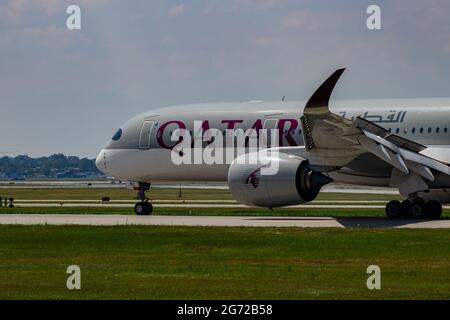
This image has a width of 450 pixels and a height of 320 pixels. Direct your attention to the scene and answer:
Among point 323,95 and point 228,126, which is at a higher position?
point 323,95

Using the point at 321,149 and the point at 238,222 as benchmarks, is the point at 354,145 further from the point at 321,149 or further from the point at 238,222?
the point at 238,222

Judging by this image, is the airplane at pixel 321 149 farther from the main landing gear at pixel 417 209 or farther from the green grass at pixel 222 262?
the green grass at pixel 222 262

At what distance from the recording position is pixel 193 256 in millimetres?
22406

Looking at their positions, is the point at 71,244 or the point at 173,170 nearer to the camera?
the point at 71,244

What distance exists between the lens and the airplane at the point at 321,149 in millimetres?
31297

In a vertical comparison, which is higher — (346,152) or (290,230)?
(346,152)

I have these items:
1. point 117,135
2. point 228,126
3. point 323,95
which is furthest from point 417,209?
point 117,135

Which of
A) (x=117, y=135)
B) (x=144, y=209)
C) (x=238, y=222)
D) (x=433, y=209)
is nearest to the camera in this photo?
(x=238, y=222)

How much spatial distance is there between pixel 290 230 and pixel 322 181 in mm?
4783

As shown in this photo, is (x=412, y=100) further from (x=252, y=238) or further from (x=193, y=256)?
(x=193, y=256)

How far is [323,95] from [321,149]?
3245 millimetres

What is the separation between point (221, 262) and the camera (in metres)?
21.1

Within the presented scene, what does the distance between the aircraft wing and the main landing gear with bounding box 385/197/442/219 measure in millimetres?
774

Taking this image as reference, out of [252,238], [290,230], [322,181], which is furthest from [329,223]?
[252,238]
